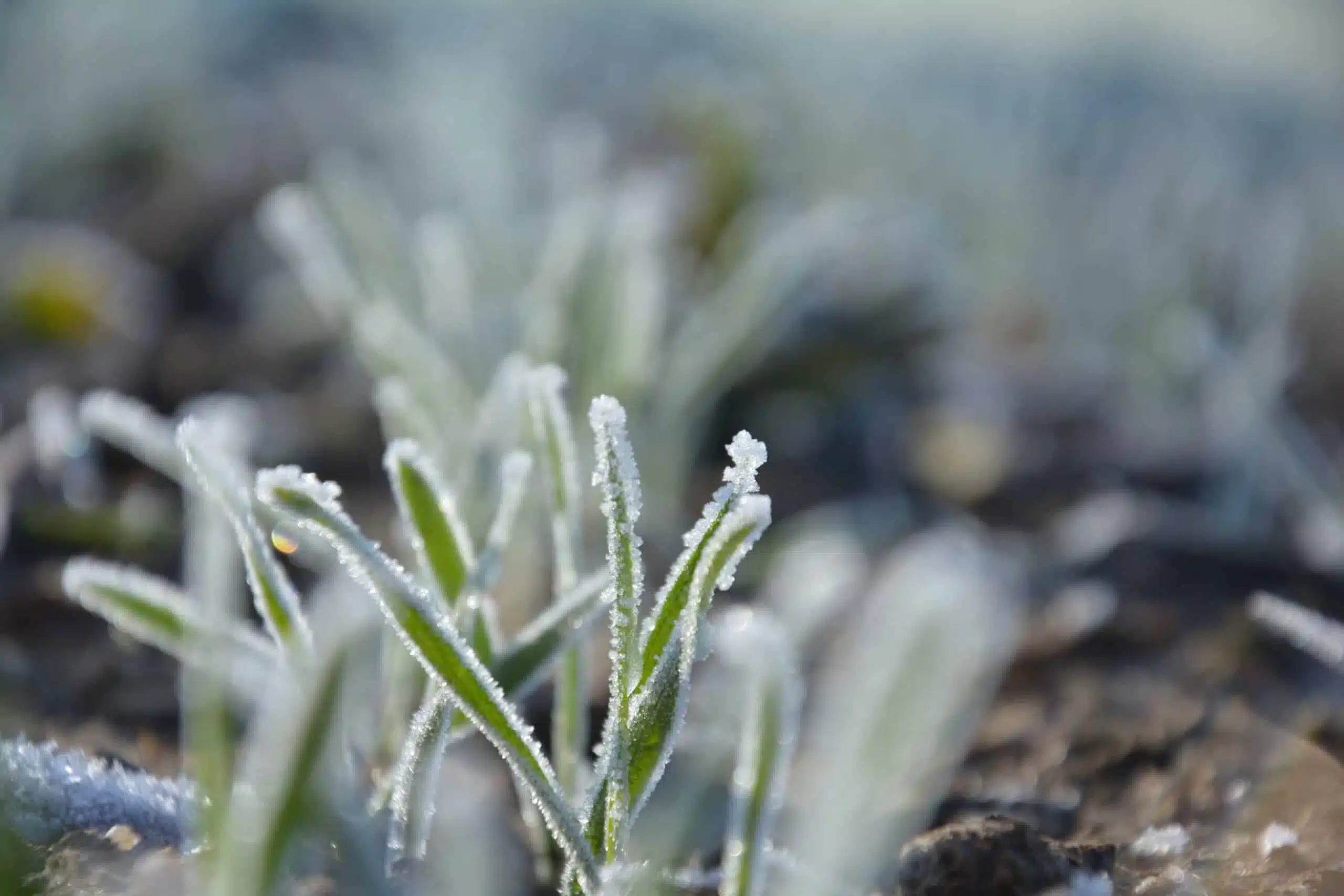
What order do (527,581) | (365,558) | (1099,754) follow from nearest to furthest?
(365,558) < (1099,754) < (527,581)

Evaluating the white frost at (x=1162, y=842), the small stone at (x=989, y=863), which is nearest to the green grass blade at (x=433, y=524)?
the small stone at (x=989, y=863)

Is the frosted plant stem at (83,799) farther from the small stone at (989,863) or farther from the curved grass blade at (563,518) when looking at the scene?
the small stone at (989,863)

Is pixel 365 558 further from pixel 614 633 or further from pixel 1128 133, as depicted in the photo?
pixel 1128 133

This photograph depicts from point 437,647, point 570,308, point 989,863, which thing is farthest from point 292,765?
point 570,308

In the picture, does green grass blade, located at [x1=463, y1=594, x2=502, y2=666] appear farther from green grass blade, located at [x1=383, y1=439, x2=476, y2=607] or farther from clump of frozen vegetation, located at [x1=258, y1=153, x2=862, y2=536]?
clump of frozen vegetation, located at [x1=258, y1=153, x2=862, y2=536]

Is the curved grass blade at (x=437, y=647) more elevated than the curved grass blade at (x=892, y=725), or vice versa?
the curved grass blade at (x=437, y=647)

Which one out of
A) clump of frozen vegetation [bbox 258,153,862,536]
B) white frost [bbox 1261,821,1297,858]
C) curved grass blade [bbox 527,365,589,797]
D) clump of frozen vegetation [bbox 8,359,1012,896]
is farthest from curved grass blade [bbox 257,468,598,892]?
clump of frozen vegetation [bbox 258,153,862,536]

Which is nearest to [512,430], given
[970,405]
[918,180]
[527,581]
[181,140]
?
[527,581]
